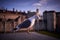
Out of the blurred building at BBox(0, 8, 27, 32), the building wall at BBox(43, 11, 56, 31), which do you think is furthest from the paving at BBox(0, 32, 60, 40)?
the building wall at BBox(43, 11, 56, 31)

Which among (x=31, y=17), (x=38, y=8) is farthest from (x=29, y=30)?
(x=38, y=8)

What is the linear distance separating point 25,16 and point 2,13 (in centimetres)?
57

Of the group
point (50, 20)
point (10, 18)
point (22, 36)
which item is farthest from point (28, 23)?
point (50, 20)

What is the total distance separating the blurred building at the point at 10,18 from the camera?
3942mm

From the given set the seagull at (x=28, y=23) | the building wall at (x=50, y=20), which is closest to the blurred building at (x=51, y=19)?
the building wall at (x=50, y=20)

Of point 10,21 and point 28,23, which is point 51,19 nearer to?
point 28,23

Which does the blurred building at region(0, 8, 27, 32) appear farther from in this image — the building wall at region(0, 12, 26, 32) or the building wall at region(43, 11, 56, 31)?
the building wall at region(43, 11, 56, 31)

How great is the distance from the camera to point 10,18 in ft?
12.9

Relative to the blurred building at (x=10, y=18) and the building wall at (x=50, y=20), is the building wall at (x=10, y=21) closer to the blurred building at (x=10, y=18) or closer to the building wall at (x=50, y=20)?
the blurred building at (x=10, y=18)

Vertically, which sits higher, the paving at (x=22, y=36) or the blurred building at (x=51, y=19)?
the blurred building at (x=51, y=19)

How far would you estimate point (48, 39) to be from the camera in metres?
4.41

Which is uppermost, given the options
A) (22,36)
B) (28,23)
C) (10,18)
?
(10,18)

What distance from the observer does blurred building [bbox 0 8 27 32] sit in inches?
155

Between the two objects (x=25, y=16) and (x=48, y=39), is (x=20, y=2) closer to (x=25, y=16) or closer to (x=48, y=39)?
(x=25, y=16)
